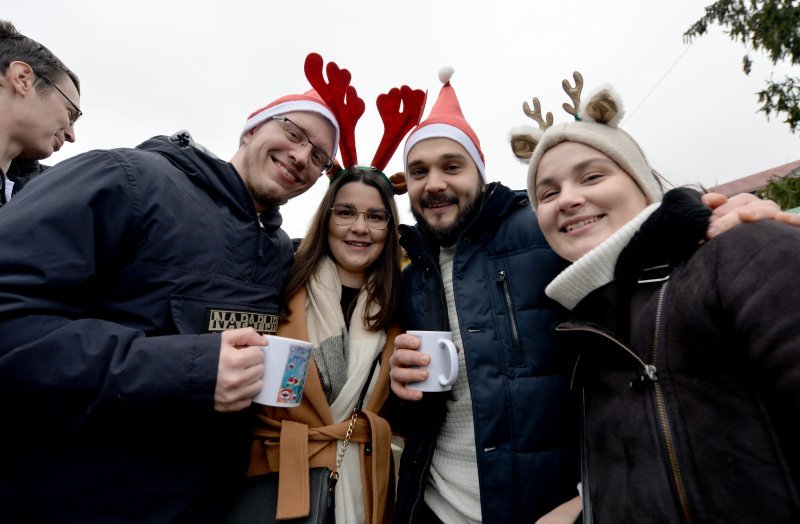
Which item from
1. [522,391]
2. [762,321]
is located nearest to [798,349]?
[762,321]

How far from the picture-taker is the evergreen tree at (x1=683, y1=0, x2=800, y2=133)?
902 centimetres

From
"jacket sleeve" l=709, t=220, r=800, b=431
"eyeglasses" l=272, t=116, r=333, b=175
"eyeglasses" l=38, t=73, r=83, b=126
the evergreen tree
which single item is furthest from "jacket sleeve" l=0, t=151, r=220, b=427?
the evergreen tree

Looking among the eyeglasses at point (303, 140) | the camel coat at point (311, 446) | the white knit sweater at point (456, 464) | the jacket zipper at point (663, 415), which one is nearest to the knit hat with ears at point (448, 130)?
the eyeglasses at point (303, 140)

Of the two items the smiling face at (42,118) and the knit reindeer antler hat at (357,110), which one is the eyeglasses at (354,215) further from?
the smiling face at (42,118)

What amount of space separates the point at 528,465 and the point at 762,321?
946mm

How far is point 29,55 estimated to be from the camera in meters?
2.14

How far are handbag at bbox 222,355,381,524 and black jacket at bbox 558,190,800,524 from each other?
975mm

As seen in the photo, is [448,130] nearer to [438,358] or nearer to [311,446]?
[438,358]

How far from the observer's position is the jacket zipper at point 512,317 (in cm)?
151

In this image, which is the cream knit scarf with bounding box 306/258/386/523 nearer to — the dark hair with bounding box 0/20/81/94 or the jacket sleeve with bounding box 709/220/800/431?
the jacket sleeve with bounding box 709/220/800/431

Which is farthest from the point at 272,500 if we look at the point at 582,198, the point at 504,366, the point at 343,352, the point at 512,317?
the point at 582,198

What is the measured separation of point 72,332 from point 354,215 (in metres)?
1.38

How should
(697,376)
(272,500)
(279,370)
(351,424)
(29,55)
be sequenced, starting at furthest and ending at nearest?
1. (29,55)
2. (351,424)
3. (272,500)
4. (279,370)
5. (697,376)

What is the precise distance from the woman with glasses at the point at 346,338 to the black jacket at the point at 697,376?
92 cm
